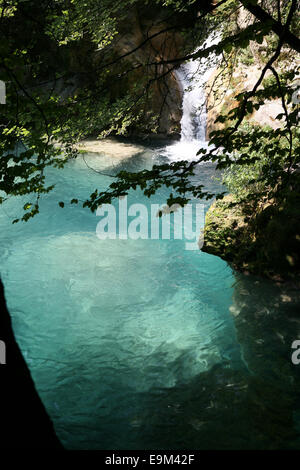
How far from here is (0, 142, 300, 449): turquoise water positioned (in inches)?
161

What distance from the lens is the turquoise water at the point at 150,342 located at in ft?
13.5

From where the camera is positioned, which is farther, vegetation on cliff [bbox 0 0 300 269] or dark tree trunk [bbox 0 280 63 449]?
vegetation on cliff [bbox 0 0 300 269]

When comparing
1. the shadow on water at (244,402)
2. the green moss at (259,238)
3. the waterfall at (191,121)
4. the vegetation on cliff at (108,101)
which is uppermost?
the waterfall at (191,121)

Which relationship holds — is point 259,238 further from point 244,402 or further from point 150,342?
point 244,402

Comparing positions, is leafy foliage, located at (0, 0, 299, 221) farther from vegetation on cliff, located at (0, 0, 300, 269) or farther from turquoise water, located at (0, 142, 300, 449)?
turquoise water, located at (0, 142, 300, 449)

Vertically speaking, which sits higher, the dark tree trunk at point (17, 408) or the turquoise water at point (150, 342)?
the dark tree trunk at point (17, 408)

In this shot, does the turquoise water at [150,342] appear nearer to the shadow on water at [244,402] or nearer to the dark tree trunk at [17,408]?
the shadow on water at [244,402]

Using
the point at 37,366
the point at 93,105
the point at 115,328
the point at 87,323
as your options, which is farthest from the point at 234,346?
the point at 93,105

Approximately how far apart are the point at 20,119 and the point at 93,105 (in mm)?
1160

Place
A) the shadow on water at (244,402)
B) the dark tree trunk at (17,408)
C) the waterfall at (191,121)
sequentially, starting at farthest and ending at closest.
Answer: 1. the waterfall at (191,121)
2. the shadow on water at (244,402)
3. the dark tree trunk at (17,408)

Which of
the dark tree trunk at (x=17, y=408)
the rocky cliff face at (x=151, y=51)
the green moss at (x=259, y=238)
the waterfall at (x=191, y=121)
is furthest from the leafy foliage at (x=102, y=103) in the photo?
the rocky cliff face at (x=151, y=51)

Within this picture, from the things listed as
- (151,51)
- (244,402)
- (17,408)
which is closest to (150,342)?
(244,402)

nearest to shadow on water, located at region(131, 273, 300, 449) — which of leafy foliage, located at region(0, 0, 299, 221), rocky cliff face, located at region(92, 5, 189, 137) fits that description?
leafy foliage, located at region(0, 0, 299, 221)
